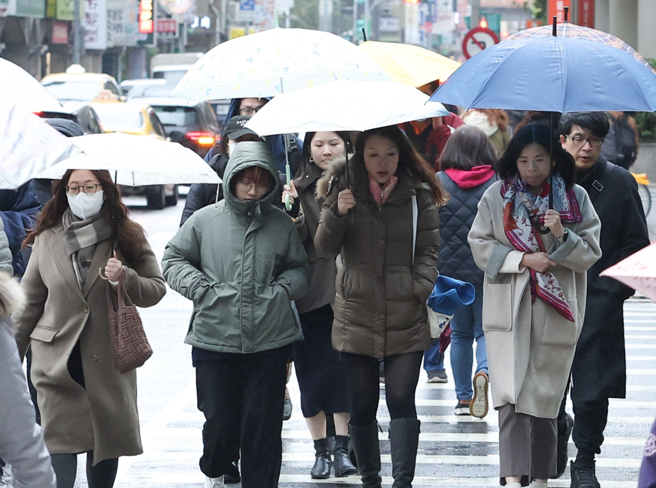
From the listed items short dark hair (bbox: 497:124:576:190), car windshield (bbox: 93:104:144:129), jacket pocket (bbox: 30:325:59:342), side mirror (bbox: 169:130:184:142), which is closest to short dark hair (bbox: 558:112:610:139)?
short dark hair (bbox: 497:124:576:190)

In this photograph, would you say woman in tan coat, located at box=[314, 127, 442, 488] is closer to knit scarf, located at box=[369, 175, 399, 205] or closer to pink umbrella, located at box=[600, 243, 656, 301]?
knit scarf, located at box=[369, 175, 399, 205]

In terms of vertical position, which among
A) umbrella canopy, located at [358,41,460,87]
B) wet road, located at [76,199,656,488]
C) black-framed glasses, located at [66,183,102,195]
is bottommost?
wet road, located at [76,199,656,488]

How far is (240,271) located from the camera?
5.44m

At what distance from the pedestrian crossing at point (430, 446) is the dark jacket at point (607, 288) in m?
0.76

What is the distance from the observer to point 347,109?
5.32 meters

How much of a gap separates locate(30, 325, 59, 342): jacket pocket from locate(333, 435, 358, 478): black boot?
2015 mm

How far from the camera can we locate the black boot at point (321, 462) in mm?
6445

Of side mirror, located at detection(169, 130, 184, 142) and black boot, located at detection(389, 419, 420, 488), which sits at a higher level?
side mirror, located at detection(169, 130, 184, 142)

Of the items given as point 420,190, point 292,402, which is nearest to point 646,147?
point 292,402

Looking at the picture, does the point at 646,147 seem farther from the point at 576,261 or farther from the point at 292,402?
the point at 576,261

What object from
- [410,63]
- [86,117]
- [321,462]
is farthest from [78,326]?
[86,117]

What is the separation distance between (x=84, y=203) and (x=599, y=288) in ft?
8.66

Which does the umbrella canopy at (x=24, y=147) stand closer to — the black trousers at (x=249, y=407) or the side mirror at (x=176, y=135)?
the black trousers at (x=249, y=407)

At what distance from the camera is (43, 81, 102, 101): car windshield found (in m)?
29.3
